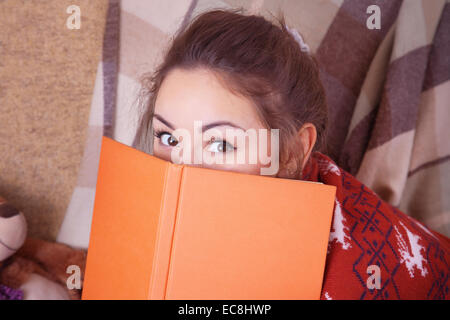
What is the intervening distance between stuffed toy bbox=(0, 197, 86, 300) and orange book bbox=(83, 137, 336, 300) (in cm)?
34

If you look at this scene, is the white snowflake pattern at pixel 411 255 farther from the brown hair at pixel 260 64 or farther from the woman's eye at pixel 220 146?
the woman's eye at pixel 220 146

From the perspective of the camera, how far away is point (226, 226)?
52cm

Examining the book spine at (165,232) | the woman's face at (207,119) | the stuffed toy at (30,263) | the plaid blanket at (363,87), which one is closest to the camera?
the book spine at (165,232)

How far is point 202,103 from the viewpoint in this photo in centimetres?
67

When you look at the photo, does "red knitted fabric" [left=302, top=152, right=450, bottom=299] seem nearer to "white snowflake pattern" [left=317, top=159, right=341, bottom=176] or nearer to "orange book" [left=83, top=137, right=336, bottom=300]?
"white snowflake pattern" [left=317, top=159, right=341, bottom=176]

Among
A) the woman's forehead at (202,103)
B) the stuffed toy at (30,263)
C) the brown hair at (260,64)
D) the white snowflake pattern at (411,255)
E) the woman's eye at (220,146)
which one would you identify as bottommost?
the stuffed toy at (30,263)

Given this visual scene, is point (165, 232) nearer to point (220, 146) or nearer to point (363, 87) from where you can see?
point (220, 146)

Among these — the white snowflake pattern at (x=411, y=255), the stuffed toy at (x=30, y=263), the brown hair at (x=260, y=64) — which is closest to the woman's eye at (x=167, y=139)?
the brown hair at (x=260, y=64)

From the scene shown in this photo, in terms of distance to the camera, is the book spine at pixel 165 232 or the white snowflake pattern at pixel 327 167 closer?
the book spine at pixel 165 232

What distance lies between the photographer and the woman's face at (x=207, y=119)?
2.18ft

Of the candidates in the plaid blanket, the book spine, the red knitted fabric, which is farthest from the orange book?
the plaid blanket

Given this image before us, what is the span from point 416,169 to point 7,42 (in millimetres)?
1180

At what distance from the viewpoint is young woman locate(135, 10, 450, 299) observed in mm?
675

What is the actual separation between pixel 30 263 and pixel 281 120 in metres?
0.66
